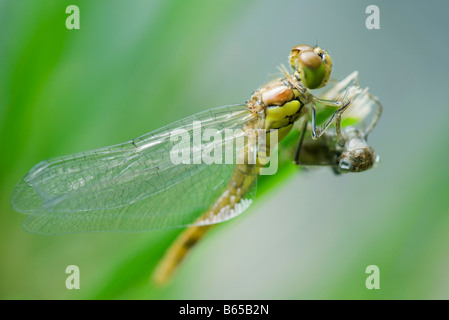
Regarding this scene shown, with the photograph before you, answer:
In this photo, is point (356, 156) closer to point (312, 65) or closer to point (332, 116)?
point (332, 116)

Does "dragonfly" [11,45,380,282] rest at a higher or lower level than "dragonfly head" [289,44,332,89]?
lower

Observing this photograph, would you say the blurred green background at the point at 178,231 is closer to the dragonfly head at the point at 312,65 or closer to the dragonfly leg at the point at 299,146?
the dragonfly leg at the point at 299,146

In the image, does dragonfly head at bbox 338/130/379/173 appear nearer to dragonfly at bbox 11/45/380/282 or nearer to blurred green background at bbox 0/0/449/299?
dragonfly at bbox 11/45/380/282

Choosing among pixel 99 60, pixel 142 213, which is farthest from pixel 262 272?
pixel 99 60

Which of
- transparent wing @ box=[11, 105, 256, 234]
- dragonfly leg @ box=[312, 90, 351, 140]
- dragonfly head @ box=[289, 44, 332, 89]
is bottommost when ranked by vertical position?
transparent wing @ box=[11, 105, 256, 234]

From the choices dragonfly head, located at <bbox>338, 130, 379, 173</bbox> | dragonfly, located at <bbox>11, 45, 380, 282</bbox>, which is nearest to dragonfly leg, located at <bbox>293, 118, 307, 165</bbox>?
Result: dragonfly, located at <bbox>11, 45, 380, 282</bbox>

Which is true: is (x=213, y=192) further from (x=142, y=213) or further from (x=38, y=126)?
(x=38, y=126)
